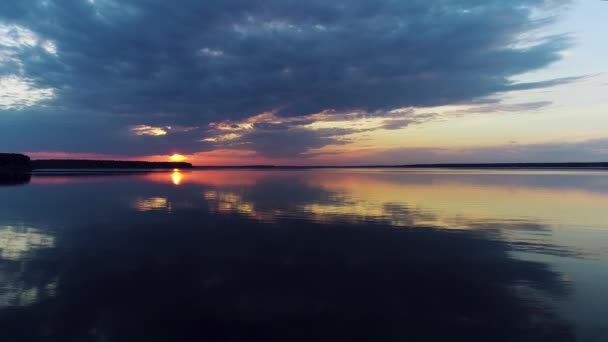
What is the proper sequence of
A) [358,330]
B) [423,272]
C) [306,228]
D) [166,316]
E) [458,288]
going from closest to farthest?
[358,330] < [166,316] < [458,288] < [423,272] < [306,228]

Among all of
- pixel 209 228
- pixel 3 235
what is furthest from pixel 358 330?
pixel 3 235

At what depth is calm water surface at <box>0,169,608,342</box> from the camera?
344 inches

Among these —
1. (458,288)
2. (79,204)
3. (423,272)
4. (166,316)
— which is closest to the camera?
(166,316)

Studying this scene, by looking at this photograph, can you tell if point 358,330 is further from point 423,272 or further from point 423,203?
point 423,203

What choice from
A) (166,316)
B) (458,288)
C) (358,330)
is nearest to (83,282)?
(166,316)

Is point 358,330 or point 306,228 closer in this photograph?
point 358,330

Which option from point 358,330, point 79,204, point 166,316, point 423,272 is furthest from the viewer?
point 79,204

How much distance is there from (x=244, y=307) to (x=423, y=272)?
22.8 ft

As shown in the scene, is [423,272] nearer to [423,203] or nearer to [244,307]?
[244,307]

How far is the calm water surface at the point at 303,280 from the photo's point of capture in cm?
875

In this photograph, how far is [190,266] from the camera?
13.7 meters

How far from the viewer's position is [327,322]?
9.02 meters

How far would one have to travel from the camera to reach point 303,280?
1213 centimetres

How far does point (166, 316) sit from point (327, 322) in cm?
432
